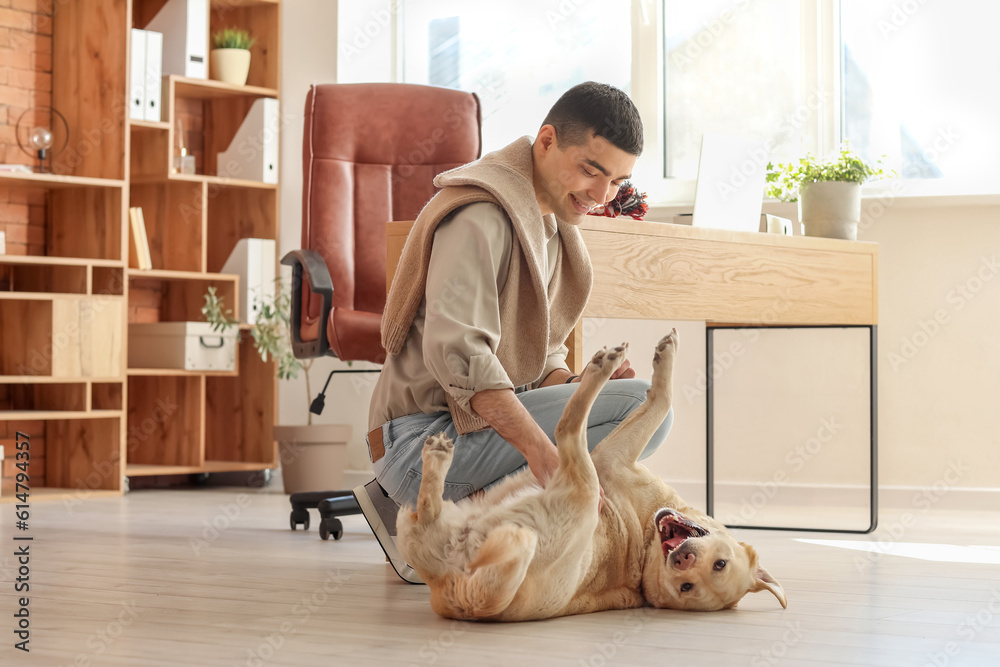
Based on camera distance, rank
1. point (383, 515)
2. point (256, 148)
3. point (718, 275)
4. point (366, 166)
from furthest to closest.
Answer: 1. point (256, 148)
2. point (366, 166)
3. point (718, 275)
4. point (383, 515)

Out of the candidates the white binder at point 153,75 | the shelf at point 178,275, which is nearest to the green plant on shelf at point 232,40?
the white binder at point 153,75

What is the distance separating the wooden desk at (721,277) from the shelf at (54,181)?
2.13 meters

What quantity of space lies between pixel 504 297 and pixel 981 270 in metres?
2.27

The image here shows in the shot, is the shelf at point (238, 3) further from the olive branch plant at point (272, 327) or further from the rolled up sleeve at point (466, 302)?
the rolled up sleeve at point (466, 302)

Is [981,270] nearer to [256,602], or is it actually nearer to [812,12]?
[812,12]

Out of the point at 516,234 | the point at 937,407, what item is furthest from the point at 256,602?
the point at 937,407

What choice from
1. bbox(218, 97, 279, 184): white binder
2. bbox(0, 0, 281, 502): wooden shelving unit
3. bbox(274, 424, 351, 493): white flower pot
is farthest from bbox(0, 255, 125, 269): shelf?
bbox(274, 424, 351, 493): white flower pot

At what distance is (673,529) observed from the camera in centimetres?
171

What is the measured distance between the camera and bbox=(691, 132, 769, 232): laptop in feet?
8.77

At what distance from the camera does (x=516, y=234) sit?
1727 mm

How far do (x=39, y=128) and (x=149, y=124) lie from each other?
38cm

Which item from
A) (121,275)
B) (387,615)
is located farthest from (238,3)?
(387,615)
